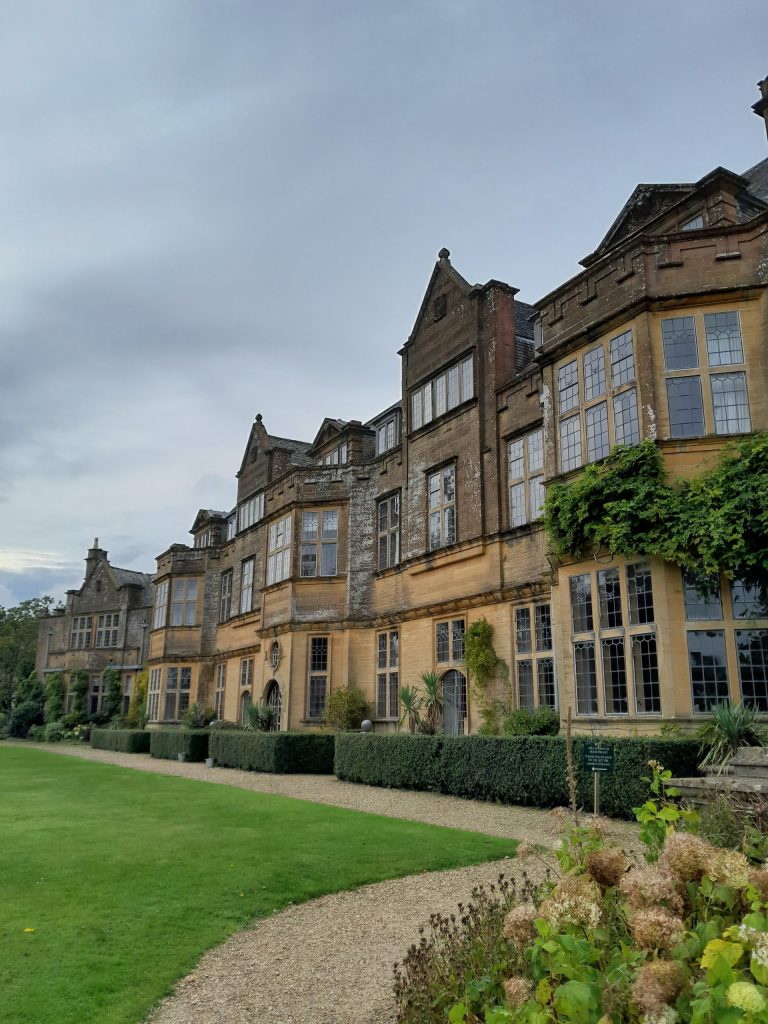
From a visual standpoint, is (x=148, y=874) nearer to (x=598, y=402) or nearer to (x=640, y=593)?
(x=640, y=593)

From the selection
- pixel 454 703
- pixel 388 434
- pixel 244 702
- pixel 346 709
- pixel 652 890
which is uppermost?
pixel 388 434

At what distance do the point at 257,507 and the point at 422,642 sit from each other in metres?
14.1

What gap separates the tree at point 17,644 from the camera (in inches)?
2351

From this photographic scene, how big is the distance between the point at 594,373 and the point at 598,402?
2.29ft

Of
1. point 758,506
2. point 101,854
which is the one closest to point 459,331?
point 758,506

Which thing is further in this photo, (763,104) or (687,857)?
(763,104)

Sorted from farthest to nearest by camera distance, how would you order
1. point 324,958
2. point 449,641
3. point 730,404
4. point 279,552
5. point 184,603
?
point 184,603, point 279,552, point 449,641, point 730,404, point 324,958

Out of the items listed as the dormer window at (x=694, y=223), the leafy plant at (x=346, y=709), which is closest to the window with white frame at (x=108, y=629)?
the leafy plant at (x=346, y=709)

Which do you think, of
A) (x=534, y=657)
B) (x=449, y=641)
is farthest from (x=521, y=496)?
(x=449, y=641)

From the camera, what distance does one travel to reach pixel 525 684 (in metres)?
18.9

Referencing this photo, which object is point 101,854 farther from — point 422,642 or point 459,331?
point 459,331

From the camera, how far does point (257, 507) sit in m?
34.3

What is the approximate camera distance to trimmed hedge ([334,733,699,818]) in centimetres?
1209

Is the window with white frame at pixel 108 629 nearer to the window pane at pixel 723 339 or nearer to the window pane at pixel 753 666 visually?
the window pane at pixel 723 339
